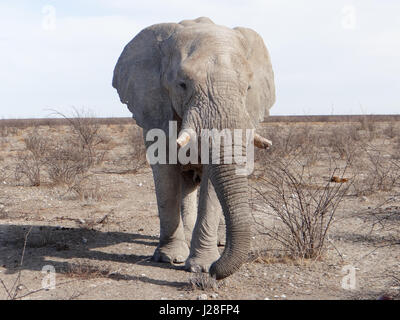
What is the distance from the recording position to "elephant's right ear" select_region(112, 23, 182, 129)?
15.3 feet

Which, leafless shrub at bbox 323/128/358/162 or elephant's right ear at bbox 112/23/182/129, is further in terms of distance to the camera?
leafless shrub at bbox 323/128/358/162

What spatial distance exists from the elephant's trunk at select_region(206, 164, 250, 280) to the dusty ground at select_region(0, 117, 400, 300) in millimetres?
317

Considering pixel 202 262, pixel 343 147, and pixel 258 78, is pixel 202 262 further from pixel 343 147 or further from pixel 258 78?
pixel 343 147

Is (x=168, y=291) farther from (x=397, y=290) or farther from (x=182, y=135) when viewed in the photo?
(x=397, y=290)

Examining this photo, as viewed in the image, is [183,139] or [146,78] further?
[146,78]

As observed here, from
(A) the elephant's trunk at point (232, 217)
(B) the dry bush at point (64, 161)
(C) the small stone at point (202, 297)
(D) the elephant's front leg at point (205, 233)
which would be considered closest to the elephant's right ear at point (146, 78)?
(D) the elephant's front leg at point (205, 233)

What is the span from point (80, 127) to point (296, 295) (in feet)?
37.1

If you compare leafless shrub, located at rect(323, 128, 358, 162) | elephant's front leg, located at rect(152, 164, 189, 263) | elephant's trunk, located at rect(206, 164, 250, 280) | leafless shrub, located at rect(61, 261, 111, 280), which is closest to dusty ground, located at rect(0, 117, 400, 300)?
leafless shrub, located at rect(61, 261, 111, 280)

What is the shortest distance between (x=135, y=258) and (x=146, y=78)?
5.85 ft

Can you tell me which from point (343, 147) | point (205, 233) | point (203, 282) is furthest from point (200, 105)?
point (343, 147)

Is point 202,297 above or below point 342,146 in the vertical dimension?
below

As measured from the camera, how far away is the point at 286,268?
474 cm

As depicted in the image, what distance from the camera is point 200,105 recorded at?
13.0 ft

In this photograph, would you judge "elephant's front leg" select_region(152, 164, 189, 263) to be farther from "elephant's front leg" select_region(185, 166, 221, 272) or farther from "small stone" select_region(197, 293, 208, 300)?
"small stone" select_region(197, 293, 208, 300)
